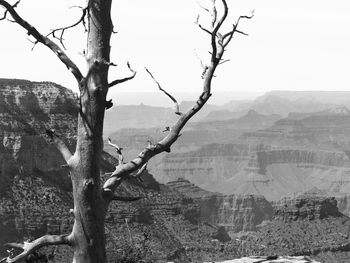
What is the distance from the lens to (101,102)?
336 inches

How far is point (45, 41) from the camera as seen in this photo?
8508 millimetres

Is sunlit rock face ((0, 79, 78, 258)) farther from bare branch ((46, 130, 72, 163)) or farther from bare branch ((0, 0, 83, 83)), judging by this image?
bare branch ((0, 0, 83, 83))

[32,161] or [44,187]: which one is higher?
[32,161]

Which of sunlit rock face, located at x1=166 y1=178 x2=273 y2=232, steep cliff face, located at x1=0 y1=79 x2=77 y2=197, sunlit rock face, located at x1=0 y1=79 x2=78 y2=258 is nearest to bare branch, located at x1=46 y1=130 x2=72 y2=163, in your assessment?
sunlit rock face, located at x1=0 y1=79 x2=78 y2=258

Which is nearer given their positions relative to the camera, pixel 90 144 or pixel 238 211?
pixel 90 144

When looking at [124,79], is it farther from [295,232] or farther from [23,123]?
[295,232]

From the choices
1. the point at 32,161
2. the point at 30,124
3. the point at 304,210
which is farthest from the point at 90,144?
the point at 304,210

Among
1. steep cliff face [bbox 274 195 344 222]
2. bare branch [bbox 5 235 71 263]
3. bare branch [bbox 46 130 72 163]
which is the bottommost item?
steep cliff face [bbox 274 195 344 222]

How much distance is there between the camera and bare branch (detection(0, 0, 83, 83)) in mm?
8297

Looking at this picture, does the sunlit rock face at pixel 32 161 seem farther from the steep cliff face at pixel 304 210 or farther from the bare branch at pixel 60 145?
the bare branch at pixel 60 145

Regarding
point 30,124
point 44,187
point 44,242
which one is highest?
point 44,242

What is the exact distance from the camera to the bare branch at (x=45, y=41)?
27.2 feet

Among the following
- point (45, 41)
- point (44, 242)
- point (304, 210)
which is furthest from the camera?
point (304, 210)

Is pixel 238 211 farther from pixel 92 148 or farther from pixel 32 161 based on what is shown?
pixel 92 148
